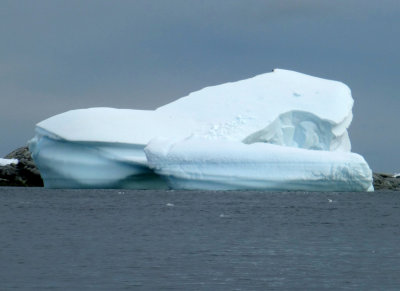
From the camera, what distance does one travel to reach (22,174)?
47344 mm

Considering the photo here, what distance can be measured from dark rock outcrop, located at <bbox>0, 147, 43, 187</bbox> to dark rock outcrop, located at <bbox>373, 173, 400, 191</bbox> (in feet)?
60.3

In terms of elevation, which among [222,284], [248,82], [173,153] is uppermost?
[248,82]

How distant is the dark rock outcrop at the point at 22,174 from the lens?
46175 mm

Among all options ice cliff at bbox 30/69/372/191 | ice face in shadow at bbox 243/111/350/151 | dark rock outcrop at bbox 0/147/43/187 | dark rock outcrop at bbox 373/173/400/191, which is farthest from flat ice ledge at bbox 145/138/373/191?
dark rock outcrop at bbox 373/173/400/191

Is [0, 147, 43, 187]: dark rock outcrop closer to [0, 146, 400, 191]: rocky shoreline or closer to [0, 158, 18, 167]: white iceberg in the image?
[0, 146, 400, 191]: rocky shoreline

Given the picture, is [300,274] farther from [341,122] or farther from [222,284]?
[341,122]

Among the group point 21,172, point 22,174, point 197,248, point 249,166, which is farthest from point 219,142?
point 21,172

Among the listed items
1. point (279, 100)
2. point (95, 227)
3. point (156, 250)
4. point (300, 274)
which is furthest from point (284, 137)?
point (300, 274)

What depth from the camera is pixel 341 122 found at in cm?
3597

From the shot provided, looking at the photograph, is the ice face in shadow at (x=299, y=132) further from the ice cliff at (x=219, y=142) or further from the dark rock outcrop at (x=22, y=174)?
the dark rock outcrop at (x=22, y=174)

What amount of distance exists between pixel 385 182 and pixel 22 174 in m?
20.1

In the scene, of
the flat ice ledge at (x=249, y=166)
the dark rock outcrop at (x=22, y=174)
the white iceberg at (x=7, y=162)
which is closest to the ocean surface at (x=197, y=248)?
the flat ice ledge at (x=249, y=166)

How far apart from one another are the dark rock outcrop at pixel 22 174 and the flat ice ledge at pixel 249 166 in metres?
15.5

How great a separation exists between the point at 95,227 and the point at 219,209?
294 inches
